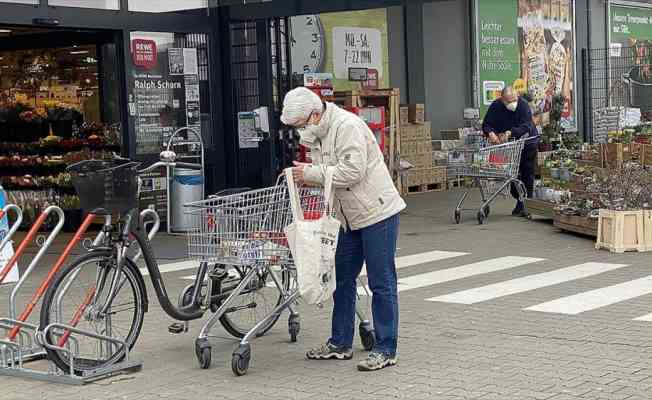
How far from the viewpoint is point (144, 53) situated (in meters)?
14.8

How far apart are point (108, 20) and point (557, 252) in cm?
633

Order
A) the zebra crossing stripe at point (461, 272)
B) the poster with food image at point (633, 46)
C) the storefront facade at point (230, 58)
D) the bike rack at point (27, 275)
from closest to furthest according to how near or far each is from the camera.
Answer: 1. the bike rack at point (27, 275)
2. the zebra crossing stripe at point (461, 272)
3. the storefront facade at point (230, 58)
4. the poster with food image at point (633, 46)

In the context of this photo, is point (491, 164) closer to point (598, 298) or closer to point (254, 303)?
point (598, 298)

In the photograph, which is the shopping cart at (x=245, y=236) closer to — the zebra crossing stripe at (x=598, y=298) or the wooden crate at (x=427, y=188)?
the zebra crossing stripe at (x=598, y=298)

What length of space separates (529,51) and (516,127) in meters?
9.45

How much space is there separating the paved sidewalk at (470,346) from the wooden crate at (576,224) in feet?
3.58

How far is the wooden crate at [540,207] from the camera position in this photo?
14211mm

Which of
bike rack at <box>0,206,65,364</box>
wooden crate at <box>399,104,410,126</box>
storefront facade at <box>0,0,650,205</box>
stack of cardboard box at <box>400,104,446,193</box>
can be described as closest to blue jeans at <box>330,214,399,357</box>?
bike rack at <box>0,206,65,364</box>

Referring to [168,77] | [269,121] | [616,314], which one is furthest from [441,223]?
[616,314]

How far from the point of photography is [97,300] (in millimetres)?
6988

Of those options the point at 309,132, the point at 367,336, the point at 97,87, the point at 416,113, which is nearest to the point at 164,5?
the point at 97,87

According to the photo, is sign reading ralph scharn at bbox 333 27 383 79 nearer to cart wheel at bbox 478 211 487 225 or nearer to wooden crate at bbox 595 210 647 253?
cart wheel at bbox 478 211 487 225

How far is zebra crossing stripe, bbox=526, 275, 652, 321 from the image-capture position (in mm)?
8719

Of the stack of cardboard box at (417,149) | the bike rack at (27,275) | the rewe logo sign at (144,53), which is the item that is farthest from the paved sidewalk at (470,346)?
the stack of cardboard box at (417,149)
